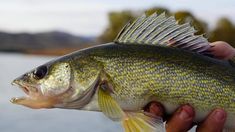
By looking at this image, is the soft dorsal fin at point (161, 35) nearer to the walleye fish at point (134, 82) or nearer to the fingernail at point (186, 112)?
the walleye fish at point (134, 82)

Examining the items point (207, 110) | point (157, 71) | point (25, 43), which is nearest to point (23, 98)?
point (157, 71)

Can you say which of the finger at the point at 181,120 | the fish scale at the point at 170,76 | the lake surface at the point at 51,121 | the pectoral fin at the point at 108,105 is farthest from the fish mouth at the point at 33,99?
the lake surface at the point at 51,121

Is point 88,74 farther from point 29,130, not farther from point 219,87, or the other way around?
point 29,130

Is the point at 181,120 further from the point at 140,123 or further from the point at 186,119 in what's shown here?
the point at 140,123

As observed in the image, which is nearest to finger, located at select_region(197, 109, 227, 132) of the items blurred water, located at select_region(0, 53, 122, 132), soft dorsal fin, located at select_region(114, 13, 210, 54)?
soft dorsal fin, located at select_region(114, 13, 210, 54)

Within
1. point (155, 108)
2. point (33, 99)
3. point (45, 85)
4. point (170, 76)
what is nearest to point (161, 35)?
point (170, 76)

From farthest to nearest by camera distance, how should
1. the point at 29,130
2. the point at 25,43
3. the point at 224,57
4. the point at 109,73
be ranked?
the point at 25,43, the point at 29,130, the point at 224,57, the point at 109,73
